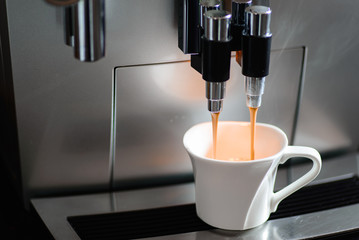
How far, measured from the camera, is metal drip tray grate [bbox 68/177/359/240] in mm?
535

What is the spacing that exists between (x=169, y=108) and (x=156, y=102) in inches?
0.7

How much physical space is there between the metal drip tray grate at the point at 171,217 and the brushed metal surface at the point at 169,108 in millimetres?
57

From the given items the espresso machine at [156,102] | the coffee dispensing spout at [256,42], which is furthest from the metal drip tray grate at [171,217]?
the coffee dispensing spout at [256,42]

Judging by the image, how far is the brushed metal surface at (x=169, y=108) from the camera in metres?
0.56

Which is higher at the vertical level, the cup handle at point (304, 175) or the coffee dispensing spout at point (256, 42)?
the coffee dispensing spout at point (256, 42)

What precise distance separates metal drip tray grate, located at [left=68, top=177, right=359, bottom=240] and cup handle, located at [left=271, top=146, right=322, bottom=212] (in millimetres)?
25

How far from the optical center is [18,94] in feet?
1.74

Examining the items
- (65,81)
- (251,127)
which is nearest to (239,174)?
(251,127)

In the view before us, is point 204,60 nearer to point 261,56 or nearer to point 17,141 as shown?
point 261,56

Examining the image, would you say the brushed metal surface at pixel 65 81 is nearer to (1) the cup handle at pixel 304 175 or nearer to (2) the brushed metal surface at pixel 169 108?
(2) the brushed metal surface at pixel 169 108

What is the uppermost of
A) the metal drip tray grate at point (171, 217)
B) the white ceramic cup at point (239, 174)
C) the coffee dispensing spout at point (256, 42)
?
the coffee dispensing spout at point (256, 42)

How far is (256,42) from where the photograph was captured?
45cm

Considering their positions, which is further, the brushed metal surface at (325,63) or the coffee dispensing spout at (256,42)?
the brushed metal surface at (325,63)

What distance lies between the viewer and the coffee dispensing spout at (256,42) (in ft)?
1.48
